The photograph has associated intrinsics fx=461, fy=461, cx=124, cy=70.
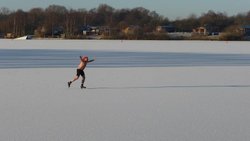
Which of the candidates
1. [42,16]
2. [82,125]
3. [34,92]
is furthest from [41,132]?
[42,16]

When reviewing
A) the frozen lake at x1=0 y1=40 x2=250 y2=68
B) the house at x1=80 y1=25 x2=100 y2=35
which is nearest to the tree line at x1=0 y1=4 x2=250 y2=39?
the house at x1=80 y1=25 x2=100 y2=35

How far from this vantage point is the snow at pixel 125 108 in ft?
12.9

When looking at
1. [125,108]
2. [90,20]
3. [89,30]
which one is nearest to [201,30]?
[89,30]

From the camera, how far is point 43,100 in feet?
18.8

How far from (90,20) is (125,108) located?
6192 cm

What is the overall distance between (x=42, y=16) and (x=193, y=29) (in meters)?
20.3

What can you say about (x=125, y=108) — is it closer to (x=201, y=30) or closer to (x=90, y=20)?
(x=201, y=30)

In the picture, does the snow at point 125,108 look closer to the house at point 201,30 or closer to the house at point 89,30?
the house at point 201,30

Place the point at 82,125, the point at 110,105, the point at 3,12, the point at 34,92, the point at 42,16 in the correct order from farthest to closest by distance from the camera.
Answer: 1. the point at 3,12
2. the point at 42,16
3. the point at 34,92
4. the point at 110,105
5. the point at 82,125

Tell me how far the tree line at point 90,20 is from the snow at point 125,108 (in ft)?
141

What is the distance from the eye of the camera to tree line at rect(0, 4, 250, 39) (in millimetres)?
55719

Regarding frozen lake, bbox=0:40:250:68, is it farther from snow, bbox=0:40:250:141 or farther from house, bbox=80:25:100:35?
house, bbox=80:25:100:35

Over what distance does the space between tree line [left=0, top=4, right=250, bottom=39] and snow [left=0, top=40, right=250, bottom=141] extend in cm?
4303

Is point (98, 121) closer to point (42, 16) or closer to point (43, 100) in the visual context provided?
point (43, 100)
